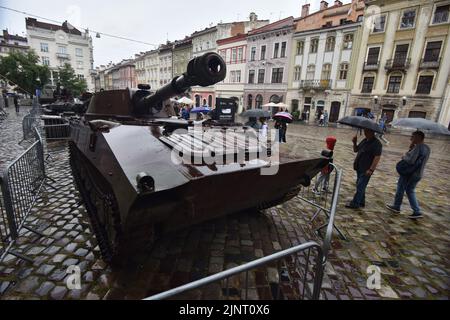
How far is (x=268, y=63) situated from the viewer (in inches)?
1304

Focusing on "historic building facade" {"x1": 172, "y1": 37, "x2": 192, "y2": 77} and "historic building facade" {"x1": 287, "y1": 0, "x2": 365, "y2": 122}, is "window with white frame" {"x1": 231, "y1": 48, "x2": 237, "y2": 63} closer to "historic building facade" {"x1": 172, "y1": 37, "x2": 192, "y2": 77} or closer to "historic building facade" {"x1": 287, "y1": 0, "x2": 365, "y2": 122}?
"historic building facade" {"x1": 172, "y1": 37, "x2": 192, "y2": 77}

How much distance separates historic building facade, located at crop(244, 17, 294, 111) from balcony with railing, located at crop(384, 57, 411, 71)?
35.7 feet

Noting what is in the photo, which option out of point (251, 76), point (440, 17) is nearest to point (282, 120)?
point (440, 17)

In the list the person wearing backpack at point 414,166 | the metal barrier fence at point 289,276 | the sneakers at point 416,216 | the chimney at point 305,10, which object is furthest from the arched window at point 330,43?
the metal barrier fence at point 289,276

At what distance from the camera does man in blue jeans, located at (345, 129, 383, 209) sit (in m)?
5.10

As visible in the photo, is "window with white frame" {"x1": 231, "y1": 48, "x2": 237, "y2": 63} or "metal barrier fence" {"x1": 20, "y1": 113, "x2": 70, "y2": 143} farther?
"window with white frame" {"x1": 231, "y1": 48, "x2": 237, "y2": 63}

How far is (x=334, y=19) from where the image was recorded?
2781 cm

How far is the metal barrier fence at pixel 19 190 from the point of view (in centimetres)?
331

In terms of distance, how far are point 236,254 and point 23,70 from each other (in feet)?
135

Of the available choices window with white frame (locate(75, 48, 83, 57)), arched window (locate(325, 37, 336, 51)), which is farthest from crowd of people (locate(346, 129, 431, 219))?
window with white frame (locate(75, 48, 83, 57))

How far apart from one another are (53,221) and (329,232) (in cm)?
443

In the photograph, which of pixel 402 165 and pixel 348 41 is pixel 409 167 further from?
pixel 348 41

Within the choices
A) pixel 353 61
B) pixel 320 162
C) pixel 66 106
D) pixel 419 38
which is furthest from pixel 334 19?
pixel 320 162
